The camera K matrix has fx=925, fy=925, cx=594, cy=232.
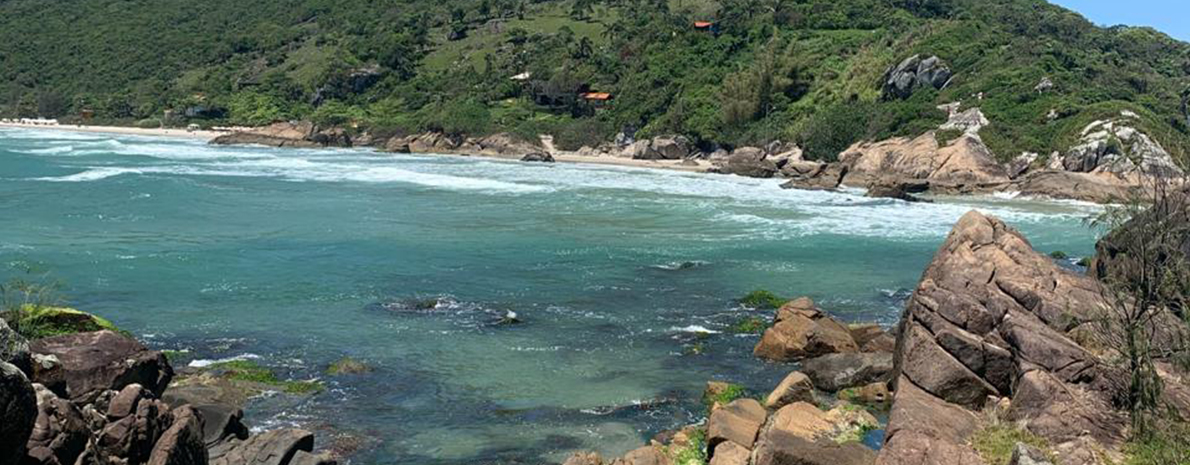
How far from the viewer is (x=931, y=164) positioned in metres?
76.1

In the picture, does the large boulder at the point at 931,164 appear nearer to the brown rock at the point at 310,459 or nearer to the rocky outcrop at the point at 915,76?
the rocky outcrop at the point at 915,76

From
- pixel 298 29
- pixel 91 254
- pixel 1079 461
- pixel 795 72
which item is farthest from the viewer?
pixel 298 29

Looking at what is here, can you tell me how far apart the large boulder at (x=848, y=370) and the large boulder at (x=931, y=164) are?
51.2 m

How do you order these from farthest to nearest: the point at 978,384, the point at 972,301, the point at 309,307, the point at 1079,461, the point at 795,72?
the point at 795,72 → the point at 309,307 → the point at 972,301 → the point at 978,384 → the point at 1079,461

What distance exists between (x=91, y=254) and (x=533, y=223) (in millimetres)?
21858

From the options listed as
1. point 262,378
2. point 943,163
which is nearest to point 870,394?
point 262,378

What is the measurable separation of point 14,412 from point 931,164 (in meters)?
73.7

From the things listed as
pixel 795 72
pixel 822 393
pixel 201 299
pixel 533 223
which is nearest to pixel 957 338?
pixel 822 393

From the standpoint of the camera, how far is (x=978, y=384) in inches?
733

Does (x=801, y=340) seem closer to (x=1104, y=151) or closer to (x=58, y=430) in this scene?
(x=58, y=430)

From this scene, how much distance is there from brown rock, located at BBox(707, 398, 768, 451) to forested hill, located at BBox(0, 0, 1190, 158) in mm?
44780

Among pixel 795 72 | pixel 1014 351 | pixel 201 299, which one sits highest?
pixel 795 72

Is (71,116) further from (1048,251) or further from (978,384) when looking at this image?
(978,384)

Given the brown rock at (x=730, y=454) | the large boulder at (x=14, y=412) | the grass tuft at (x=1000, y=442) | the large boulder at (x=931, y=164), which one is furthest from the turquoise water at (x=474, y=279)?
the large boulder at (x=14, y=412)
